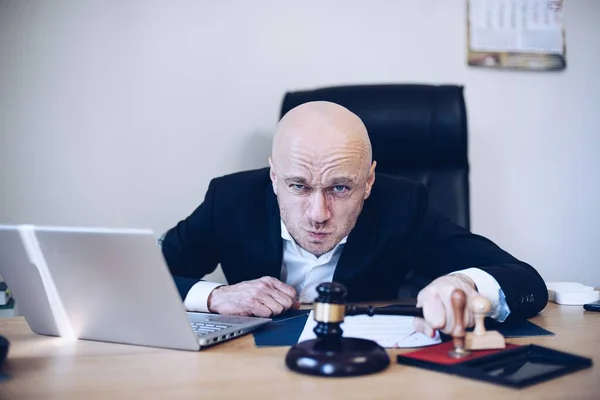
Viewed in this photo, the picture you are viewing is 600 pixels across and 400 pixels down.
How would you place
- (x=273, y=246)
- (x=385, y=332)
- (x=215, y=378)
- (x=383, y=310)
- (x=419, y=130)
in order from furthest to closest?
(x=419, y=130) < (x=273, y=246) < (x=385, y=332) < (x=383, y=310) < (x=215, y=378)

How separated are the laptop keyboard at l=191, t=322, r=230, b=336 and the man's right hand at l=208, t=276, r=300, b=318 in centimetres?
13

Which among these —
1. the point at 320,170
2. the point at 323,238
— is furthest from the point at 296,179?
the point at 323,238

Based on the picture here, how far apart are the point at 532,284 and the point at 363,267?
1.42 ft

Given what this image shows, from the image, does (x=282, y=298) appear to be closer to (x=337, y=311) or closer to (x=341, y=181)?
(x=341, y=181)

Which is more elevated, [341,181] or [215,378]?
[341,181]

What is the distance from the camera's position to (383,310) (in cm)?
96

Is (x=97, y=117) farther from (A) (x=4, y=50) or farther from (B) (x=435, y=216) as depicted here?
(B) (x=435, y=216)

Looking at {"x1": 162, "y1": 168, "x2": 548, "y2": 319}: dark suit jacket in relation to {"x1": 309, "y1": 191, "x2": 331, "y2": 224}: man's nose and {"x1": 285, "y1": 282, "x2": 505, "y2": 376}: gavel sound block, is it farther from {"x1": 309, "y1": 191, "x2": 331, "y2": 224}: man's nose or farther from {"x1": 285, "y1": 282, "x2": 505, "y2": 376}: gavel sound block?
{"x1": 285, "y1": 282, "x2": 505, "y2": 376}: gavel sound block

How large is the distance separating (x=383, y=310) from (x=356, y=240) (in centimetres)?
64

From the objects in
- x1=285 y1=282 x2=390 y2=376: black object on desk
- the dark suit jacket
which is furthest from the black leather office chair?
x1=285 y1=282 x2=390 y2=376: black object on desk

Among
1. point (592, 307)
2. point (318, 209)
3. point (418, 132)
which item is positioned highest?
point (418, 132)

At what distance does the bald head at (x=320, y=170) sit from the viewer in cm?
137

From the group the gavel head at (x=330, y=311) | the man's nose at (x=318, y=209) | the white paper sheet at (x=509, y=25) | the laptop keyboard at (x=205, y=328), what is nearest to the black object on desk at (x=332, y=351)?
the gavel head at (x=330, y=311)

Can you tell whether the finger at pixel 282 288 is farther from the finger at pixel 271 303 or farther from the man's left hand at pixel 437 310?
the man's left hand at pixel 437 310
